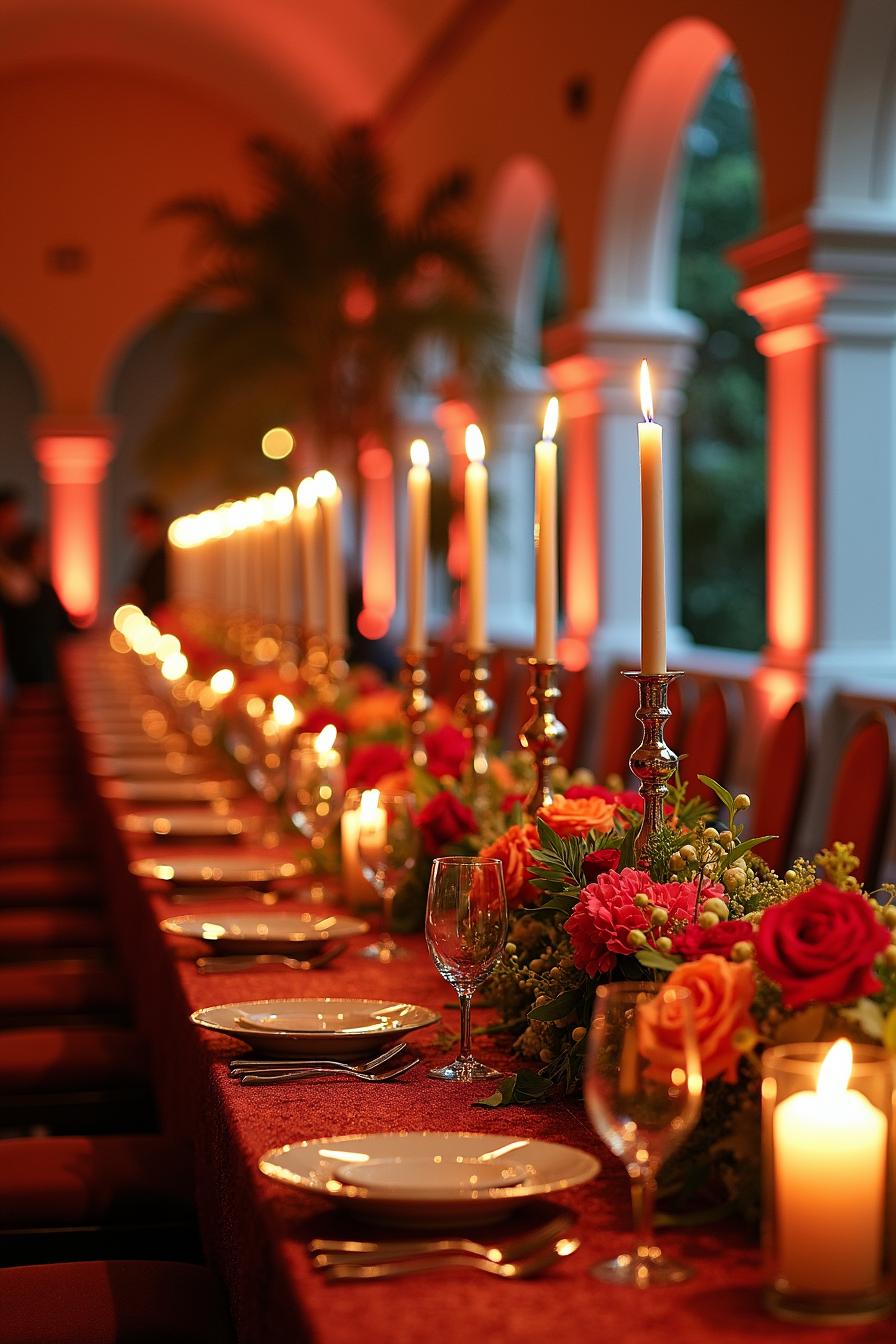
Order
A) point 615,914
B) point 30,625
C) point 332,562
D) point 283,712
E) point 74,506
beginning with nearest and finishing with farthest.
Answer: point 615,914 → point 283,712 → point 332,562 → point 30,625 → point 74,506

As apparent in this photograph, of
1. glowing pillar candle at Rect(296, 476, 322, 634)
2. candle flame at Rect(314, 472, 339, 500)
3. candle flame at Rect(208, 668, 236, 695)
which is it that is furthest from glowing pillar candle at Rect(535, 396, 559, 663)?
candle flame at Rect(208, 668, 236, 695)

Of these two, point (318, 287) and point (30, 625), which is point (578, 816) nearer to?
point (318, 287)

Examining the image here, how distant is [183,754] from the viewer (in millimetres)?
5254

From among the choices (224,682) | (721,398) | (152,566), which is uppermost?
(721,398)

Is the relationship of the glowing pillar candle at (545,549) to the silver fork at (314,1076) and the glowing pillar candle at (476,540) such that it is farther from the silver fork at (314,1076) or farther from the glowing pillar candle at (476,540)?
the silver fork at (314,1076)

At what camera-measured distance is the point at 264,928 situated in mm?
2592

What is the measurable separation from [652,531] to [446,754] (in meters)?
1.17

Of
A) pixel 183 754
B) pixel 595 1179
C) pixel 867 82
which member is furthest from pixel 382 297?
pixel 595 1179

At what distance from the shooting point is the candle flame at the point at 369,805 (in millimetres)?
2432

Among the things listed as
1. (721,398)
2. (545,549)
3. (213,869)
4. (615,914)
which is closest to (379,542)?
(721,398)

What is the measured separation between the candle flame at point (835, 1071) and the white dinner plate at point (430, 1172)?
0.28m

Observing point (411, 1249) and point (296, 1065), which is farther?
point (296, 1065)

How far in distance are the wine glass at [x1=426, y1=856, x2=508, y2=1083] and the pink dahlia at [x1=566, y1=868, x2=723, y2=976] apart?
0.31ft

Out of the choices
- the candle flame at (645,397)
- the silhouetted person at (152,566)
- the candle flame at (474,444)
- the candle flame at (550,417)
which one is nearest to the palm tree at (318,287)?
the silhouetted person at (152,566)
